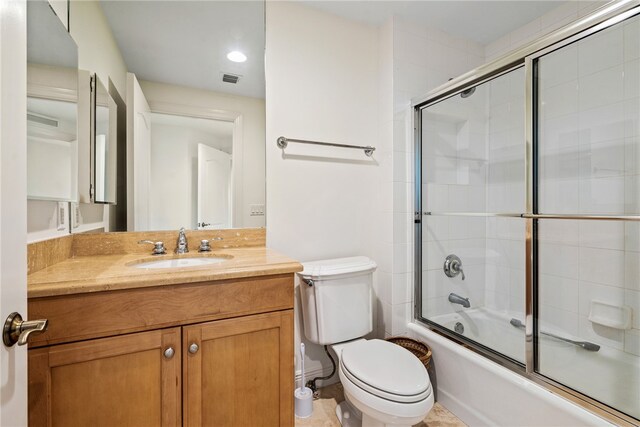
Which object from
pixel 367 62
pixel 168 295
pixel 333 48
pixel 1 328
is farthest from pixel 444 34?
pixel 1 328

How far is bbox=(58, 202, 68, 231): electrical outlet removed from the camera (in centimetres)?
121

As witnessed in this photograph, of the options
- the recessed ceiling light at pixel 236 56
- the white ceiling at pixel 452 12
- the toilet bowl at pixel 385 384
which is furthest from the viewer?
the white ceiling at pixel 452 12

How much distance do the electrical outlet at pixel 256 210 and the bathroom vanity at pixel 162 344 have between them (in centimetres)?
52

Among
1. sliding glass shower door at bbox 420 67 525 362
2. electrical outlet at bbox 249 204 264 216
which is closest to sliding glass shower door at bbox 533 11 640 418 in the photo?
sliding glass shower door at bbox 420 67 525 362

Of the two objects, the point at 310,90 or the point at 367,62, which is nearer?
the point at 310,90

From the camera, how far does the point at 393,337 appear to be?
1.85m

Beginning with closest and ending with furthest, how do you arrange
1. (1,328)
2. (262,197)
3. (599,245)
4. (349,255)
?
(1,328) < (599,245) < (262,197) < (349,255)

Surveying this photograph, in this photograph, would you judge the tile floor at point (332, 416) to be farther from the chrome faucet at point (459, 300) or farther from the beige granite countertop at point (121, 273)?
the beige granite countertop at point (121, 273)

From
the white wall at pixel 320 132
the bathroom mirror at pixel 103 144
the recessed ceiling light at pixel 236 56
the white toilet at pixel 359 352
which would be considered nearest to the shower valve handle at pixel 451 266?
the white wall at pixel 320 132

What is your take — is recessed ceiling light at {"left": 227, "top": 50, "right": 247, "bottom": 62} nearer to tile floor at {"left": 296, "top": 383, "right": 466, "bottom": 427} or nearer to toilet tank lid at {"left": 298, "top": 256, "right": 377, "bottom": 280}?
toilet tank lid at {"left": 298, "top": 256, "right": 377, "bottom": 280}

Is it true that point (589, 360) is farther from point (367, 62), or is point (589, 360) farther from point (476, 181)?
point (367, 62)

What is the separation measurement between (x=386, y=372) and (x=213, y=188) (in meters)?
1.24

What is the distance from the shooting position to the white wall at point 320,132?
1763 mm

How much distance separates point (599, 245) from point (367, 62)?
5.63 ft
